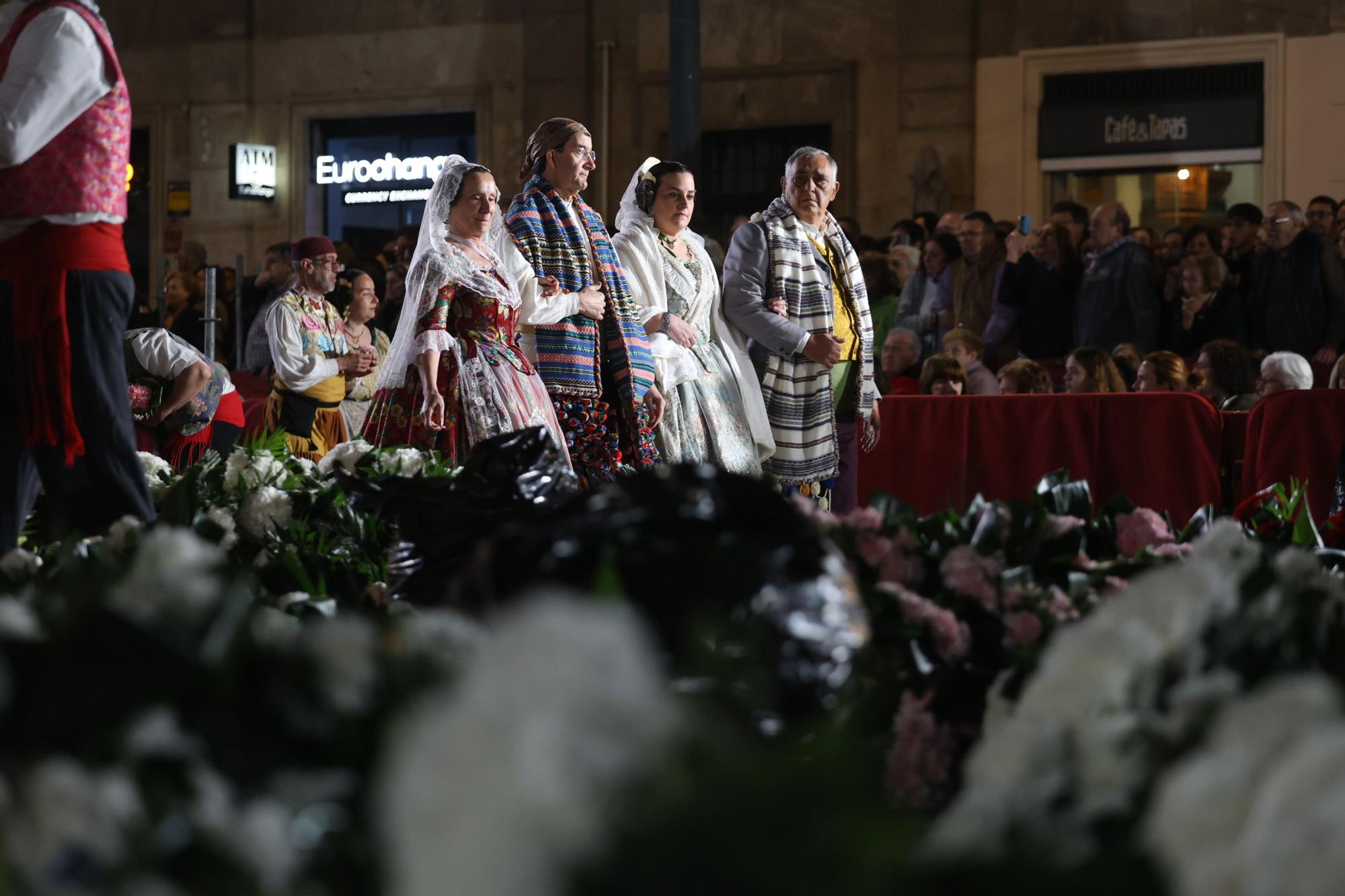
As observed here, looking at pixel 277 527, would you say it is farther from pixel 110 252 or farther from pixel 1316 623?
pixel 1316 623

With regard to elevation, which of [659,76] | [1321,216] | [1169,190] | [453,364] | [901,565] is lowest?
[901,565]

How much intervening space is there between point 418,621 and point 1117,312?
7.99 metres

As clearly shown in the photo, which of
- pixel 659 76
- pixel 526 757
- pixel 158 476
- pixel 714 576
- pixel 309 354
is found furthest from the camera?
pixel 659 76

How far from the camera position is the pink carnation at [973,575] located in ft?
4.99

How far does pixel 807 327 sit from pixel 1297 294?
371 centimetres

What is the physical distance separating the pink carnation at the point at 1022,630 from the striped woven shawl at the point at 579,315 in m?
3.69

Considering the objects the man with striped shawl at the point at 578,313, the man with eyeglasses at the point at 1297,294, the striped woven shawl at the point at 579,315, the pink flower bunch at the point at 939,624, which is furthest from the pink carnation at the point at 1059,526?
the man with eyeglasses at the point at 1297,294

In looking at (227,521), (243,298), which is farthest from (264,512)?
(243,298)

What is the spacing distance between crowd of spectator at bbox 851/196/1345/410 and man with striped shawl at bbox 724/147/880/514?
160 centimetres

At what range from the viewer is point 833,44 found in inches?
541

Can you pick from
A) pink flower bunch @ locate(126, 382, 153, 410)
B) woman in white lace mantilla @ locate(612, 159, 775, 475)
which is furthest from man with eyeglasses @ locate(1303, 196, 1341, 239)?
pink flower bunch @ locate(126, 382, 153, 410)

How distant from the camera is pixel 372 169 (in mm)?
15797

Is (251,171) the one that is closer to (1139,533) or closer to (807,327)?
(807,327)

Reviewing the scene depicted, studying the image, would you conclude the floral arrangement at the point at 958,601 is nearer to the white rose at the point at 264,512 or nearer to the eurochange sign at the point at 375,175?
the white rose at the point at 264,512
